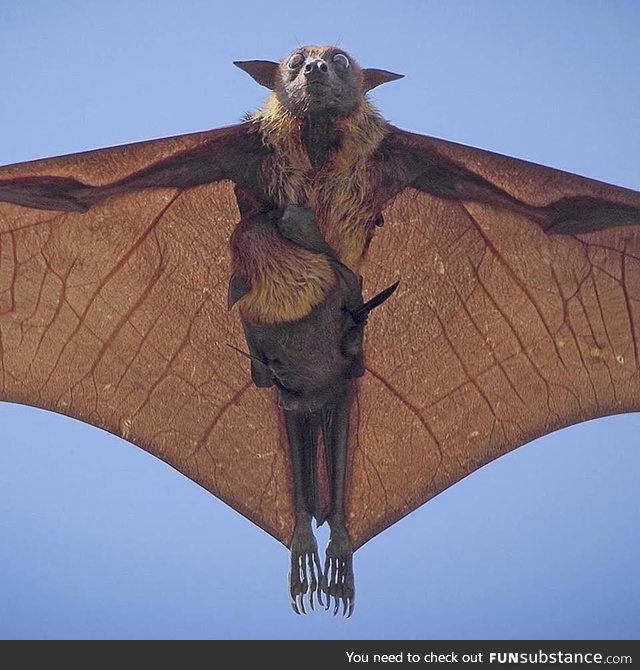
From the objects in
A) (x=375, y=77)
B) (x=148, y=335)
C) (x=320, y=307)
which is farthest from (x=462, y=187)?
(x=148, y=335)

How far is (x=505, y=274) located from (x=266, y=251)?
1030mm

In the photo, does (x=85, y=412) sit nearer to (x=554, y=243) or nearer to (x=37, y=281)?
(x=37, y=281)

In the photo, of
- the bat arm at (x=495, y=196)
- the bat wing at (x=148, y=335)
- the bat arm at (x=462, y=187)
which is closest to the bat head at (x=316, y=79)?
the bat arm at (x=495, y=196)

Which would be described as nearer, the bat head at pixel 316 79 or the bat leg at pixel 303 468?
the bat head at pixel 316 79

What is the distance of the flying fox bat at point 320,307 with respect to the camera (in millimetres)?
4105

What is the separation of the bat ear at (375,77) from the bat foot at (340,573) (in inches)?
57.6

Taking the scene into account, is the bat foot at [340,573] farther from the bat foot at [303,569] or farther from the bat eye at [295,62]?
the bat eye at [295,62]

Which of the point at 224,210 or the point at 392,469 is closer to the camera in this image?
the point at 224,210

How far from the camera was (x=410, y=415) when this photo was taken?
489 cm

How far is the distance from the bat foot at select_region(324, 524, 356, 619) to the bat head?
1424 mm

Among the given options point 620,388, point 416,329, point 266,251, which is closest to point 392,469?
point 416,329

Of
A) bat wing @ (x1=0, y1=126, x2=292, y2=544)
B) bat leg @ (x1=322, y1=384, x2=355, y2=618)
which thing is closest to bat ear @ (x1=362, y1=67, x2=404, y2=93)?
bat wing @ (x1=0, y1=126, x2=292, y2=544)

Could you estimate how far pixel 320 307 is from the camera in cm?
411

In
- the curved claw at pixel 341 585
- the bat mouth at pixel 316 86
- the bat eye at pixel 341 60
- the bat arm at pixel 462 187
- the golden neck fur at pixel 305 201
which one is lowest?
the curved claw at pixel 341 585
